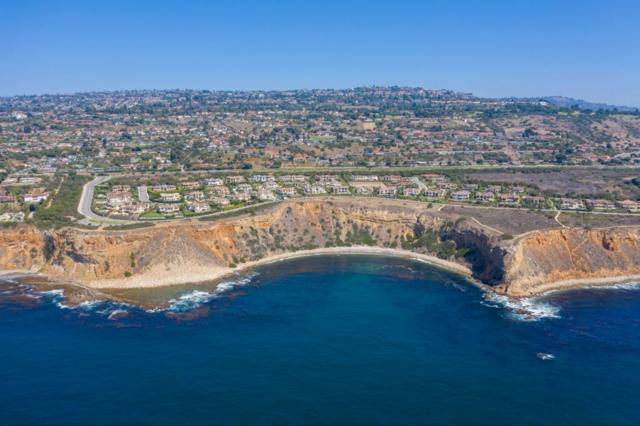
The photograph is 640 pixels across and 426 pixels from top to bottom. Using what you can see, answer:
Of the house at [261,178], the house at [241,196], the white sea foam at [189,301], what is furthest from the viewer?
the house at [261,178]

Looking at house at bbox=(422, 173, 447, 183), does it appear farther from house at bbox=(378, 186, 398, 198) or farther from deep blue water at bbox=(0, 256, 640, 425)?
deep blue water at bbox=(0, 256, 640, 425)

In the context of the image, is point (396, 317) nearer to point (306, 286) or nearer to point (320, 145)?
point (306, 286)

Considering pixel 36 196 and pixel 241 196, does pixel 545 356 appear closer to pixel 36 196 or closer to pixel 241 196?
pixel 241 196

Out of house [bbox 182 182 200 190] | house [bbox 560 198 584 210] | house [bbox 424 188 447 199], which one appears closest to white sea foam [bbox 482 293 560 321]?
house [bbox 560 198 584 210]

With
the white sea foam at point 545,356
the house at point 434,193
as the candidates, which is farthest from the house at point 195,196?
the white sea foam at point 545,356

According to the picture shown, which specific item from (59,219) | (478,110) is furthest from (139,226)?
(478,110)

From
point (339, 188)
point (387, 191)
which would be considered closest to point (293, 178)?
point (339, 188)

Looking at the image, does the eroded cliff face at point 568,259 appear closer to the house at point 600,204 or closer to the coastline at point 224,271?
the coastline at point 224,271
